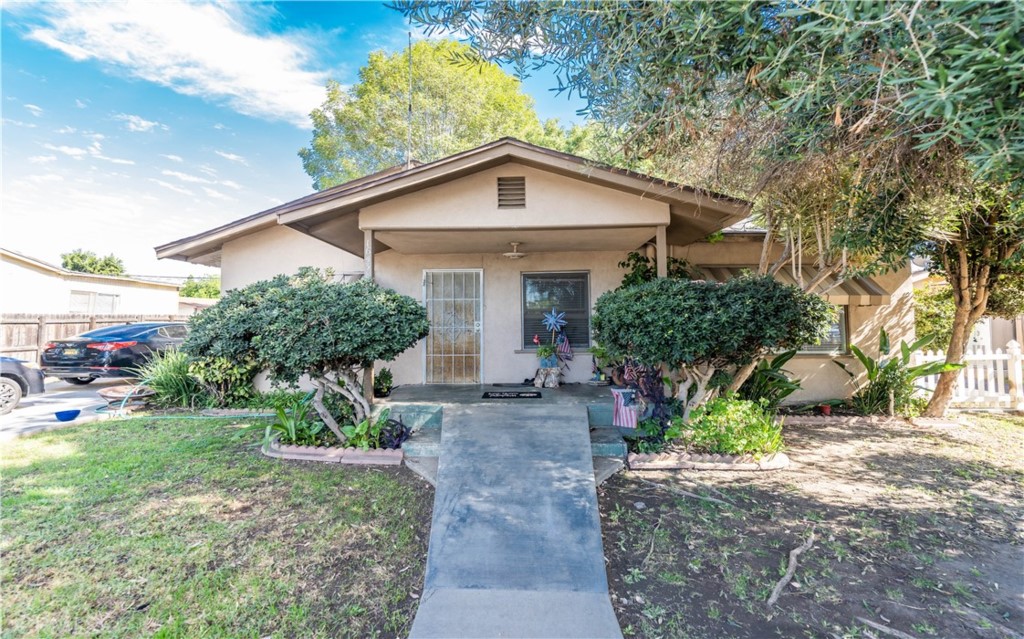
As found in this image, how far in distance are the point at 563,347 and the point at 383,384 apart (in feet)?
12.4

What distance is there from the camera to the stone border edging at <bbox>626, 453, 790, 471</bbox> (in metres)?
A: 5.32

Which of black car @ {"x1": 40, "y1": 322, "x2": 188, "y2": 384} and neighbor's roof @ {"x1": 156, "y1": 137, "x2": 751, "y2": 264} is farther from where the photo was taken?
black car @ {"x1": 40, "y1": 322, "x2": 188, "y2": 384}

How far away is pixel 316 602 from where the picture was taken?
309cm

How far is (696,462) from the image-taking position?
17.6ft

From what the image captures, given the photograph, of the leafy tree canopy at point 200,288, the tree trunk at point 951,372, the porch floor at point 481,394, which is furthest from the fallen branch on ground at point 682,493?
the leafy tree canopy at point 200,288

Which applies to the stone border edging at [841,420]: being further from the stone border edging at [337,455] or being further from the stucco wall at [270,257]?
the stucco wall at [270,257]

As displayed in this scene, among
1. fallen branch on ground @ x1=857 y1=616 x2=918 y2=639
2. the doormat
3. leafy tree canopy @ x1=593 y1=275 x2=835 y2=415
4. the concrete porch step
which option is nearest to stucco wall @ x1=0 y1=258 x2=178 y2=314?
the doormat

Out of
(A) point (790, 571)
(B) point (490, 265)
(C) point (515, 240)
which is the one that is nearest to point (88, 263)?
(B) point (490, 265)

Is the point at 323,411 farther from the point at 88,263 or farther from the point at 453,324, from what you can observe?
the point at 88,263

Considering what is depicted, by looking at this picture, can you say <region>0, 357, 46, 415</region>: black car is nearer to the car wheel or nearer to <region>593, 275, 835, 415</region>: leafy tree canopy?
the car wheel

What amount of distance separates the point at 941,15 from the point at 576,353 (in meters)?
7.37

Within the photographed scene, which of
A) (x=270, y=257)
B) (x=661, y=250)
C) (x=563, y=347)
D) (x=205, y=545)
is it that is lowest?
(x=205, y=545)

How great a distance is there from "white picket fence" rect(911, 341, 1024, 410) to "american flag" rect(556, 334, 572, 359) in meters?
7.13

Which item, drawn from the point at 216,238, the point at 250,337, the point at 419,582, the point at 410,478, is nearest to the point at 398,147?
the point at 216,238
